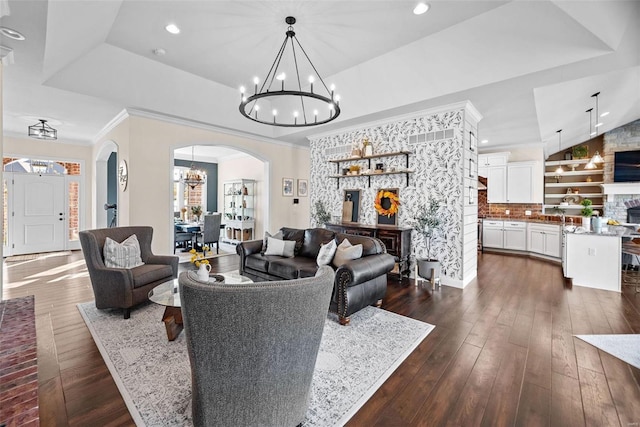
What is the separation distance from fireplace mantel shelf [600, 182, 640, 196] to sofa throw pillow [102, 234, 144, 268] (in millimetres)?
10726

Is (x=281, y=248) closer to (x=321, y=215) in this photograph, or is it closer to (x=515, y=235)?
(x=321, y=215)

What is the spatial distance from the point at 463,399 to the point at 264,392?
1.46 metres

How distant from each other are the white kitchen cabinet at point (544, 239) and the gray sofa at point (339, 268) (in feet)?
16.6

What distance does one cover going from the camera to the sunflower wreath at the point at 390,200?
5199 mm

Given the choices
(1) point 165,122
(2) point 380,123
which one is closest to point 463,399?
(2) point 380,123

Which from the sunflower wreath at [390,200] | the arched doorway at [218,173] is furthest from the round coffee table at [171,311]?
the arched doorway at [218,173]

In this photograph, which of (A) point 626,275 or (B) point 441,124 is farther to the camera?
(A) point 626,275

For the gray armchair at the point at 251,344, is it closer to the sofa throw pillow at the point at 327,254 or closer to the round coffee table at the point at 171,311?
the round coffee table at the point at 171,311

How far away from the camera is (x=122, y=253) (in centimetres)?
360

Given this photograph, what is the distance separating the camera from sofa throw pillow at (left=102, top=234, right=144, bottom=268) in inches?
139

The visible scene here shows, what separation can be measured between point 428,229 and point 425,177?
92 cm

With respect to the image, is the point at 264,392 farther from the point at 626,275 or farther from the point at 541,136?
the point at 541,136

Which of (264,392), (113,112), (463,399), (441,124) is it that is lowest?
(463,399)

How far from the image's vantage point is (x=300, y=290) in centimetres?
139
